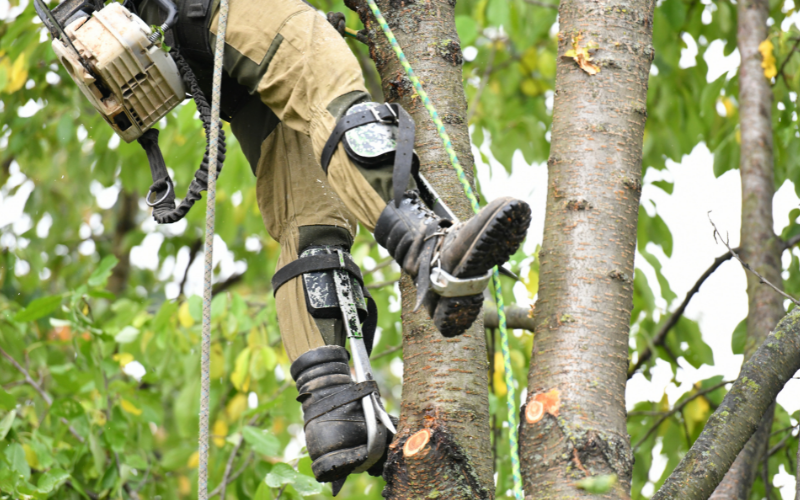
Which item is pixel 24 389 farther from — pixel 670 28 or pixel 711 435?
pixel 670 28

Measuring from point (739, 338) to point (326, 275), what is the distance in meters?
1.54

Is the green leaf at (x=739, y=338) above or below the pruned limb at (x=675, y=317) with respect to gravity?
below

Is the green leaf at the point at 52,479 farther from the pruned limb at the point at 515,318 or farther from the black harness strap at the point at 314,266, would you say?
the pruned limb at the point at 515,318

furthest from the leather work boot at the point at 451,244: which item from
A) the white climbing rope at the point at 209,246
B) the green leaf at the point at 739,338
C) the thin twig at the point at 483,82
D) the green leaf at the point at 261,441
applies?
the thin twig at the point at 483,82

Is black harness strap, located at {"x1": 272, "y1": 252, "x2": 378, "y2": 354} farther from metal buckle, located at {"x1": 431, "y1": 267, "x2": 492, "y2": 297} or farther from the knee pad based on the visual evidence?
metal buckle, located at {"x1": 431, "y1": 267, "x2": 492, "y2": 297}

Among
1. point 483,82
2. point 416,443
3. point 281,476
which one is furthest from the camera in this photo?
point 483,82

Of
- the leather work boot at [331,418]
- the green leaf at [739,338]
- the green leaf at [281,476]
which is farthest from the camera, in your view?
the green leaf at [739,338]

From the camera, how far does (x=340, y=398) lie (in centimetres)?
177

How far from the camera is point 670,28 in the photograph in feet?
12.0

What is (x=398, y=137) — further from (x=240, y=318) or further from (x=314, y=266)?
(x=240, y=318)

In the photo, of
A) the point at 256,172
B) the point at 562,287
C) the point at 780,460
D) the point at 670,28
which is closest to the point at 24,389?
the point at 256,172

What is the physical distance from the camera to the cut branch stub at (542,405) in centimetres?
151

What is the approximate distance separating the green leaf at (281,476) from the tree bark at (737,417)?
0.86 m

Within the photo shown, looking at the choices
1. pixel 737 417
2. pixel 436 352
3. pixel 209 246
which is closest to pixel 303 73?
pixel 209 246
